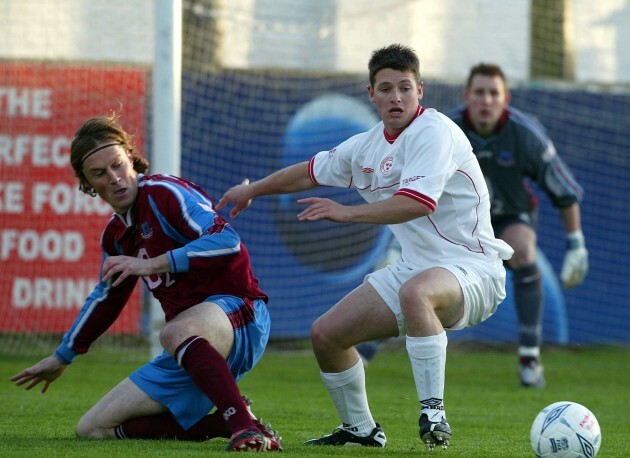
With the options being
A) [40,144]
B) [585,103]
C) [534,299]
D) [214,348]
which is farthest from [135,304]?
[214,348]

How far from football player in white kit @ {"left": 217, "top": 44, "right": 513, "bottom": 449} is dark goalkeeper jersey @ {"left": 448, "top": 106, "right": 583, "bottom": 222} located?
3.55 meters

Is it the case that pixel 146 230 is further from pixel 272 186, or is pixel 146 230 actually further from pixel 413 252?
pixel 413 252

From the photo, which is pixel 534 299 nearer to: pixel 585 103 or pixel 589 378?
pixel 589 378

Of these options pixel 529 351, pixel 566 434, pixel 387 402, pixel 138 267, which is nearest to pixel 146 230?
pixel 138 267

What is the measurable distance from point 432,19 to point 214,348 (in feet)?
32.0

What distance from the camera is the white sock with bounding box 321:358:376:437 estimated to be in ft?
17.0

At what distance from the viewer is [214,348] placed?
190 inches

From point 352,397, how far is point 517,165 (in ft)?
13.2

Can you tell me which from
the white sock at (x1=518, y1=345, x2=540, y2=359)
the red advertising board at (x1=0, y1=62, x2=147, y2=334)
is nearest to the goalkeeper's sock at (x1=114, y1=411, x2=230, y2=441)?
the white sock at (x1=518, y1=345, x2=540, y2=359)

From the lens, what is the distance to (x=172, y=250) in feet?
16.1

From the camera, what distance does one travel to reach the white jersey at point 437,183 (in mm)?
4855

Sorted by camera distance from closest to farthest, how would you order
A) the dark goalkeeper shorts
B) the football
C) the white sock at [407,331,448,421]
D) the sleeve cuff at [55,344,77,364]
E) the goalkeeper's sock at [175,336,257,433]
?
the football
the goalkeeper's sock at [175,336,257,433]
the white sock at [407,331,448,421]
the dark goalkeeper shorts
the sleeve cuff at [55,344,77,364]

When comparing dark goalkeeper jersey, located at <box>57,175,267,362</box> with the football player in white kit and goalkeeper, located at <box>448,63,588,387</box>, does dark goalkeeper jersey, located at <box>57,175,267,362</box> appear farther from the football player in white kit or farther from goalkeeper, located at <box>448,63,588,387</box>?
goalkeeper, located at <box>448,63,588,387</box>

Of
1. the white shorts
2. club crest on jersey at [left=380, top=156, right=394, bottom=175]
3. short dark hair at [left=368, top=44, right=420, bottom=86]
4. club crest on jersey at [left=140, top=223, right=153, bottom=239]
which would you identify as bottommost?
the white shorts
